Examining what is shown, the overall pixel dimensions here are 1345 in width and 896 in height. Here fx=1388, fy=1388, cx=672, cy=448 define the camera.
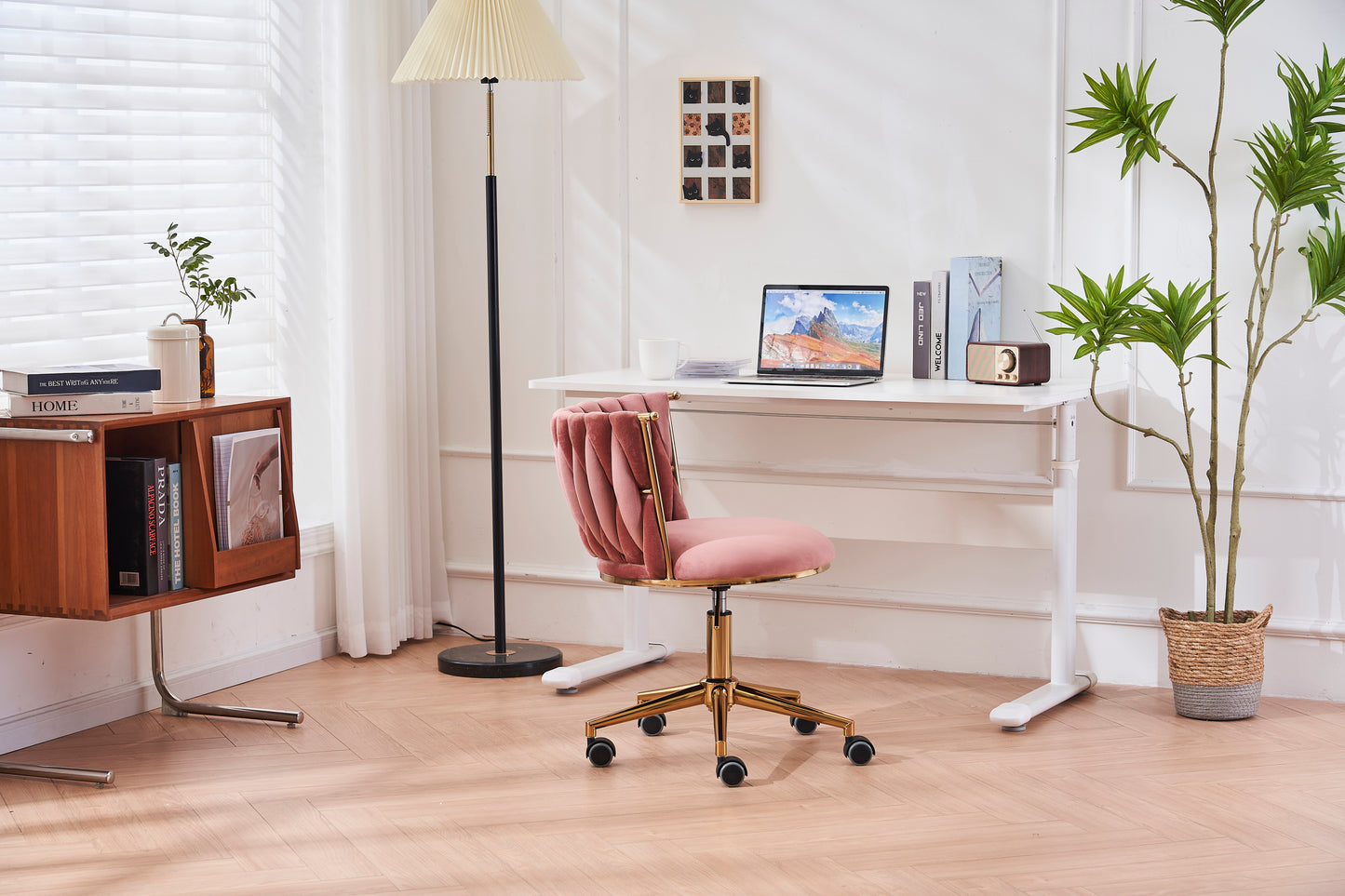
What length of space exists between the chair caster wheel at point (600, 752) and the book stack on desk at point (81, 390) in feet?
4.08

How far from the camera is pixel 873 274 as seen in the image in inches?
155

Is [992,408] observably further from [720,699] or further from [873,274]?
[720,699]

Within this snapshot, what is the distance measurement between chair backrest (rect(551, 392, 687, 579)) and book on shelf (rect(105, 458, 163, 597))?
3.04 feet

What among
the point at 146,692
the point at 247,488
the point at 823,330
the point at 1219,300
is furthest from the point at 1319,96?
the point at 146,692

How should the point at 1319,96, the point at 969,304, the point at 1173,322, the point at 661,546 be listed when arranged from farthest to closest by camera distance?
the point at 969,304 < the point at 1173,322 < the point at 1319,96 < the point at 661,546

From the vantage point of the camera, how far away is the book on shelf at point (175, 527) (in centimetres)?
317

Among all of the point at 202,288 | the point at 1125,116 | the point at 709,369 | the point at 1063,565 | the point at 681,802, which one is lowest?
the point at 681,802

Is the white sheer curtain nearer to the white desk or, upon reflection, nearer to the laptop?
the white desk

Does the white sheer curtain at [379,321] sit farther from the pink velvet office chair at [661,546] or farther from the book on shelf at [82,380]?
the pink velvet office chair at [661,546]

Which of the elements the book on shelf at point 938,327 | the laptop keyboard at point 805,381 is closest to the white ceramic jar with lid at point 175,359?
the laptop keyboard at point 805,381

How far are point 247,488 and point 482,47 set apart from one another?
51.6 inches

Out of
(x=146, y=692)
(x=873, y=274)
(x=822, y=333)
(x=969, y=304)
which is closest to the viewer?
(x=146, y=692)

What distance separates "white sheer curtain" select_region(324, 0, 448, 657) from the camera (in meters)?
4.02

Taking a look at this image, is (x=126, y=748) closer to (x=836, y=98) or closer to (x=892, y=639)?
(x=892, y=639)
